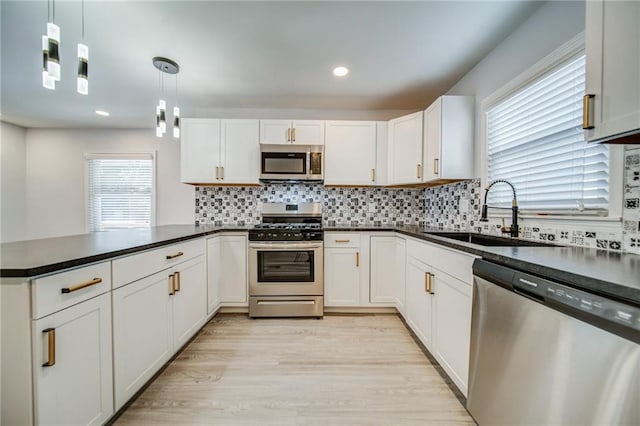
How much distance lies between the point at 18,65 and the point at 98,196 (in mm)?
2394

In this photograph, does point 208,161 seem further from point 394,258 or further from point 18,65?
point 394,258

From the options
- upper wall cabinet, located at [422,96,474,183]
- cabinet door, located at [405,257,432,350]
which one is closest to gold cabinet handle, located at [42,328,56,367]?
cabinet door, located at [405,257,432,350]

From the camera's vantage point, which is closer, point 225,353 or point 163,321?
point 163,321

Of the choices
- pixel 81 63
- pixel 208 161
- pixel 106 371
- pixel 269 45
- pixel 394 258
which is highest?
pixel 269 45

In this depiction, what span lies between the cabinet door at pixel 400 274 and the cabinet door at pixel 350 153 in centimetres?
86

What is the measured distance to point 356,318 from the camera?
2.65 m

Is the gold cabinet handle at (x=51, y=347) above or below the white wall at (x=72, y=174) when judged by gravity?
below

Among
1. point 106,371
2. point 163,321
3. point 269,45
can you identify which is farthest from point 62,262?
point 269,45

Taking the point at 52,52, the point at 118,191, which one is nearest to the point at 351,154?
the point at 52,52

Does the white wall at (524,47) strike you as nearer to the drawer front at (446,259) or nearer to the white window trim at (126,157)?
the drawer front at (446,259)

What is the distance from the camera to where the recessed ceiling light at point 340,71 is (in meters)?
2.31

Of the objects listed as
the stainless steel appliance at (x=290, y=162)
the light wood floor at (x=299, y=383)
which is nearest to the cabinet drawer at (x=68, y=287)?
the light wood floor at (x=299, y=383)

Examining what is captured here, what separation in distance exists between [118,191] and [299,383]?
4396 mm

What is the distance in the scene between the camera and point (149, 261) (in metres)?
1.52
